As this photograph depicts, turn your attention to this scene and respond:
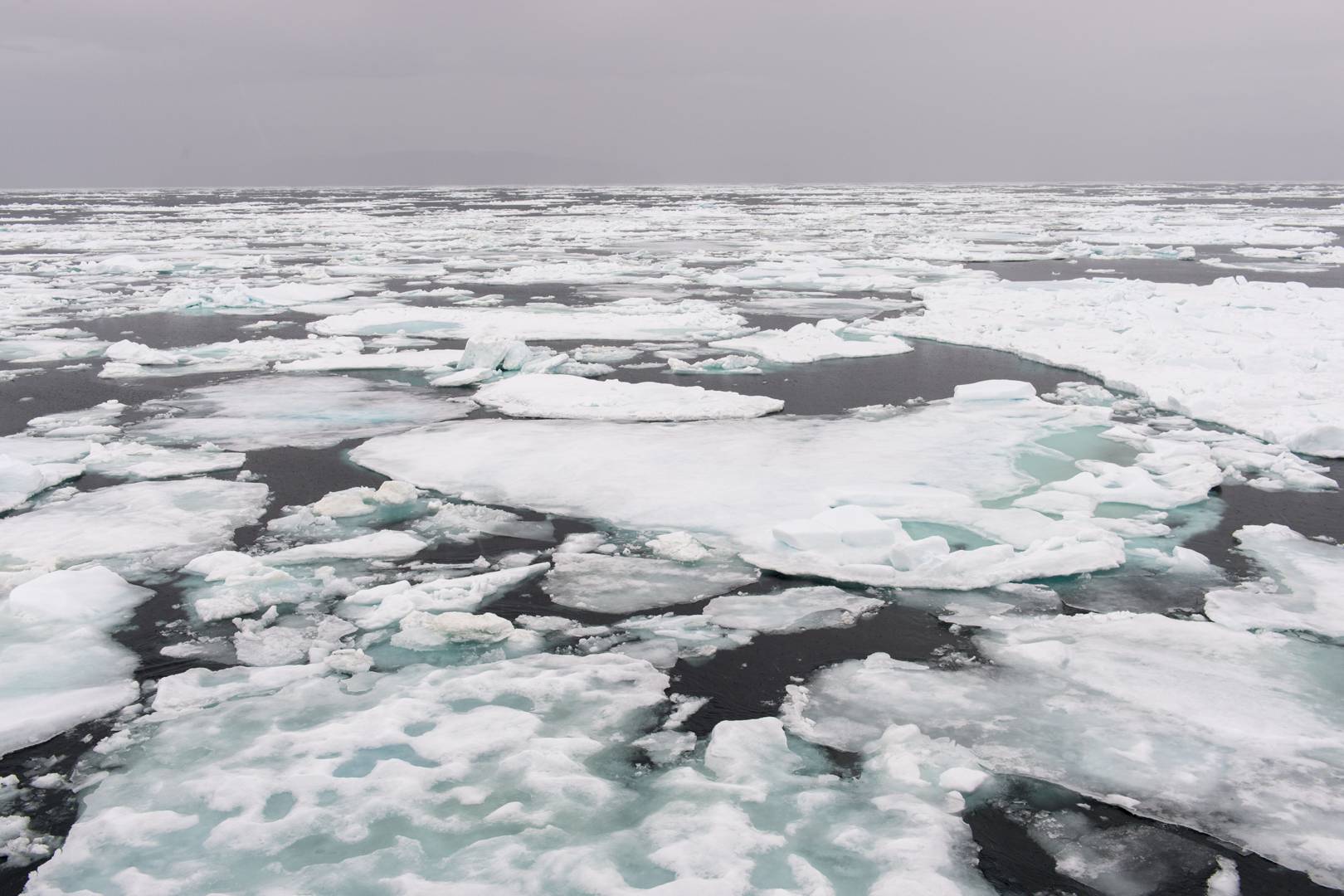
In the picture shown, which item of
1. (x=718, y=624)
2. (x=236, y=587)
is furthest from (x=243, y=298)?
(x=718, y=624)

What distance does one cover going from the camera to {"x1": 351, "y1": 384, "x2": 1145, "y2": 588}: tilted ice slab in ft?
18.1

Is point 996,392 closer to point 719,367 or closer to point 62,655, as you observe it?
point 719,367

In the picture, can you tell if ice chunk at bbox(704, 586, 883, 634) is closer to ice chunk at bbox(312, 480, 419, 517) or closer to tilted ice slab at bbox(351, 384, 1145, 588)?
tilted ice slab at bbox(351, 384, 1145, 588)

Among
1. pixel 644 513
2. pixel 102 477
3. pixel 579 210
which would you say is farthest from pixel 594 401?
pixel 579 210


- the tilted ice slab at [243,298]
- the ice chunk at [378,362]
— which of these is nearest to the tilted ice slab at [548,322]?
the ice chunk at [378,362]

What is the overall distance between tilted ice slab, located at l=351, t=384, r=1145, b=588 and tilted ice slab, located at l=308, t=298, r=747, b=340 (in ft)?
16.2

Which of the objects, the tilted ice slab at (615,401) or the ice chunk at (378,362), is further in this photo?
the ice chunk at (378,362)

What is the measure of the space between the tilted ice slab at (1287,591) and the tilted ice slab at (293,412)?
6.30 metres

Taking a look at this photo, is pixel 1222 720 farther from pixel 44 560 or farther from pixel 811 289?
pixel 811 289

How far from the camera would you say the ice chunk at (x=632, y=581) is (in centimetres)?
516

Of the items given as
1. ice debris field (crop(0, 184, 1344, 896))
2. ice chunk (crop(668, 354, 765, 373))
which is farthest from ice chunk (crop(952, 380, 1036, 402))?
ice chunk (crop(668, 354, 765, 373))

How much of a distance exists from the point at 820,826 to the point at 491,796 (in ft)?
3.73

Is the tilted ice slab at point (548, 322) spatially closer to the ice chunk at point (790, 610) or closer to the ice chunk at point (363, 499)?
the ice chunk at point (363, 499)

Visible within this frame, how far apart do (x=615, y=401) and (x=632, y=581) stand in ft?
13.4
